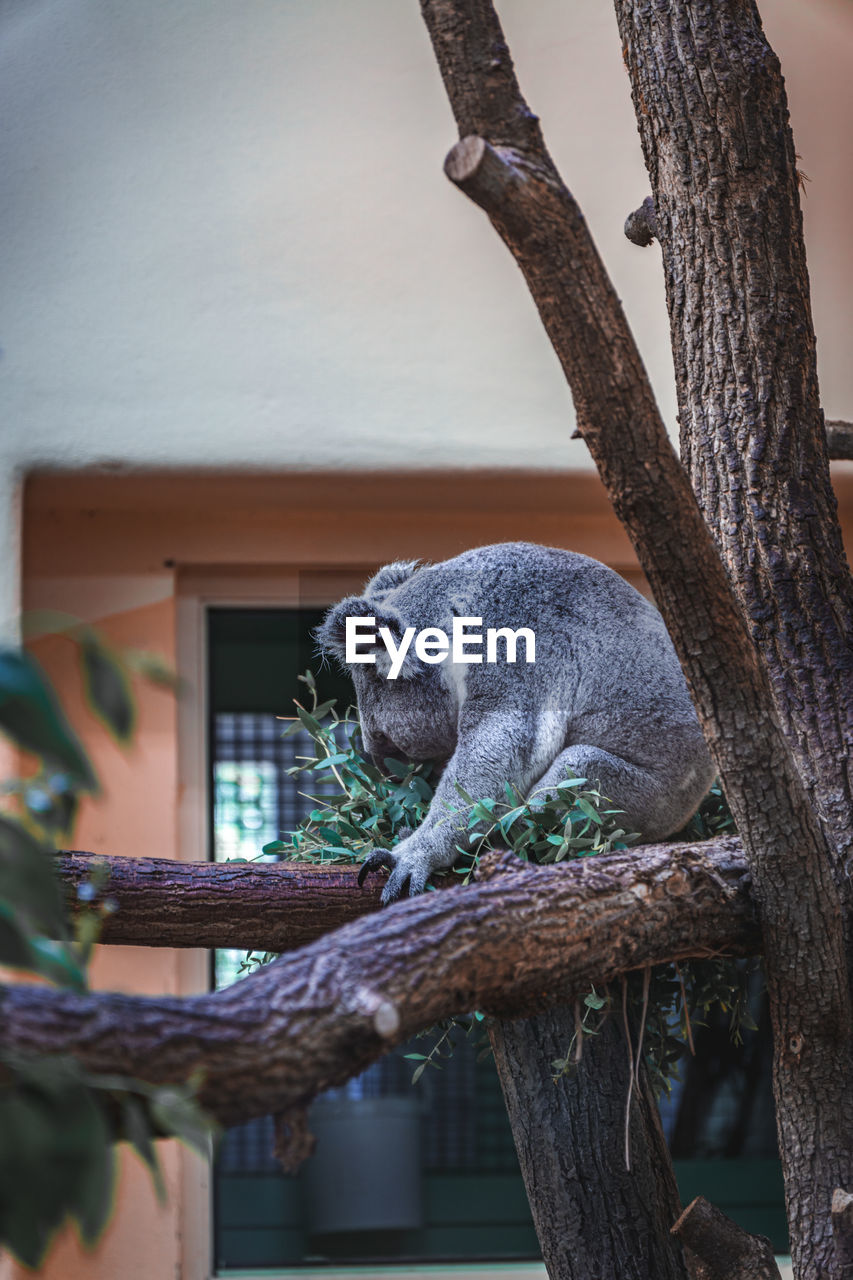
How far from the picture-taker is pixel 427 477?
3004mm

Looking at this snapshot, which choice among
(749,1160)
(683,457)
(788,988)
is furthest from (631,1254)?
(749,1160)

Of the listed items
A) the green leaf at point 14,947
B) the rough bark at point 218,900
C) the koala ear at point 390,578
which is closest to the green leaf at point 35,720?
the green leaf at point 14,947

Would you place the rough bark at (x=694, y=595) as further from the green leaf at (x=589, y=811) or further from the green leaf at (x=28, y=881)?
the green leaf at (x=28, y=881)

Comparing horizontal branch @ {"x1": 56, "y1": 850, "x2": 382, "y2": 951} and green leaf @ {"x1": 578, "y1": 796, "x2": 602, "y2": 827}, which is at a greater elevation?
green leaf @ {"x1": 578, "y1": 796, "x2": 602, "y2": 827}

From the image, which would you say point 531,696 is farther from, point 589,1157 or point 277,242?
point 277,242

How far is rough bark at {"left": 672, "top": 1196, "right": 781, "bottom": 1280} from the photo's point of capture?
1576 millimetres

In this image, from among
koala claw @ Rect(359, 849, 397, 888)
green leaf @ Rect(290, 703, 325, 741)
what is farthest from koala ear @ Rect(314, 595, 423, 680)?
koala claw @ Rect(359, 849, 397, 888)

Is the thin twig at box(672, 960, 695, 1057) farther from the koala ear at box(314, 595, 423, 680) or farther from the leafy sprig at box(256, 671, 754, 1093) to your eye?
the koala ear at box(314, 595, 423, 680)

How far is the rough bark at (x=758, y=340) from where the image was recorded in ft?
5.84

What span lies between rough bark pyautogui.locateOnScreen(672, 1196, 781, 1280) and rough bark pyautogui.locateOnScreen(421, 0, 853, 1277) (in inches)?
2.1

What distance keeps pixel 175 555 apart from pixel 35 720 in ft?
8.78

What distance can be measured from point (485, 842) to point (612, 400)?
0.72 m

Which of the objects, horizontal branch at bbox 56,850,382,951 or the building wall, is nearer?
horizontal branch at bbox 56,850,382,951

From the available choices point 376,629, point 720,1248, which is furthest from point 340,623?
point 720,1248
